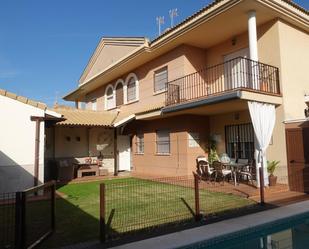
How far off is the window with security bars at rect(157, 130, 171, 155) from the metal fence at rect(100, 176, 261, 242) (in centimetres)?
416

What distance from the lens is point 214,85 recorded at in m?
16.6

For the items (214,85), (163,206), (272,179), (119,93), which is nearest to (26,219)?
(163,206)

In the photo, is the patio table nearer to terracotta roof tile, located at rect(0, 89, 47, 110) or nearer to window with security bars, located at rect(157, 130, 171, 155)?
window with security bars, located at rect(157, 130, 171, 155)

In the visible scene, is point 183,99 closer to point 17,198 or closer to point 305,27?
point 305,27

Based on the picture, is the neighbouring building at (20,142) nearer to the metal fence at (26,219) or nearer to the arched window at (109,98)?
the metal fence at (26,219)

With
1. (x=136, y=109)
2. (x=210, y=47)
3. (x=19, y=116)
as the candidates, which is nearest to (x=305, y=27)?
(x=210, y=47)

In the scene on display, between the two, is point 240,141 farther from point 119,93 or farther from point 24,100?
point 119,93

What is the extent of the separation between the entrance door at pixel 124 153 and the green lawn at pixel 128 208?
8.17 meters

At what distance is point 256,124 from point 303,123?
1.82 meters

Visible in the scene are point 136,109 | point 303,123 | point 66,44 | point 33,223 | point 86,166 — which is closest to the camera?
point 33,223

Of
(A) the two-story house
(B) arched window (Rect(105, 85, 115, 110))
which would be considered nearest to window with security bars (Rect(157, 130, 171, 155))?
(A) the two-story house

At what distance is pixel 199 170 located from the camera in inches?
608

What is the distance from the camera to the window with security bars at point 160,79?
18516 millimetres

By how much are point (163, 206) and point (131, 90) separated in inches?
533
